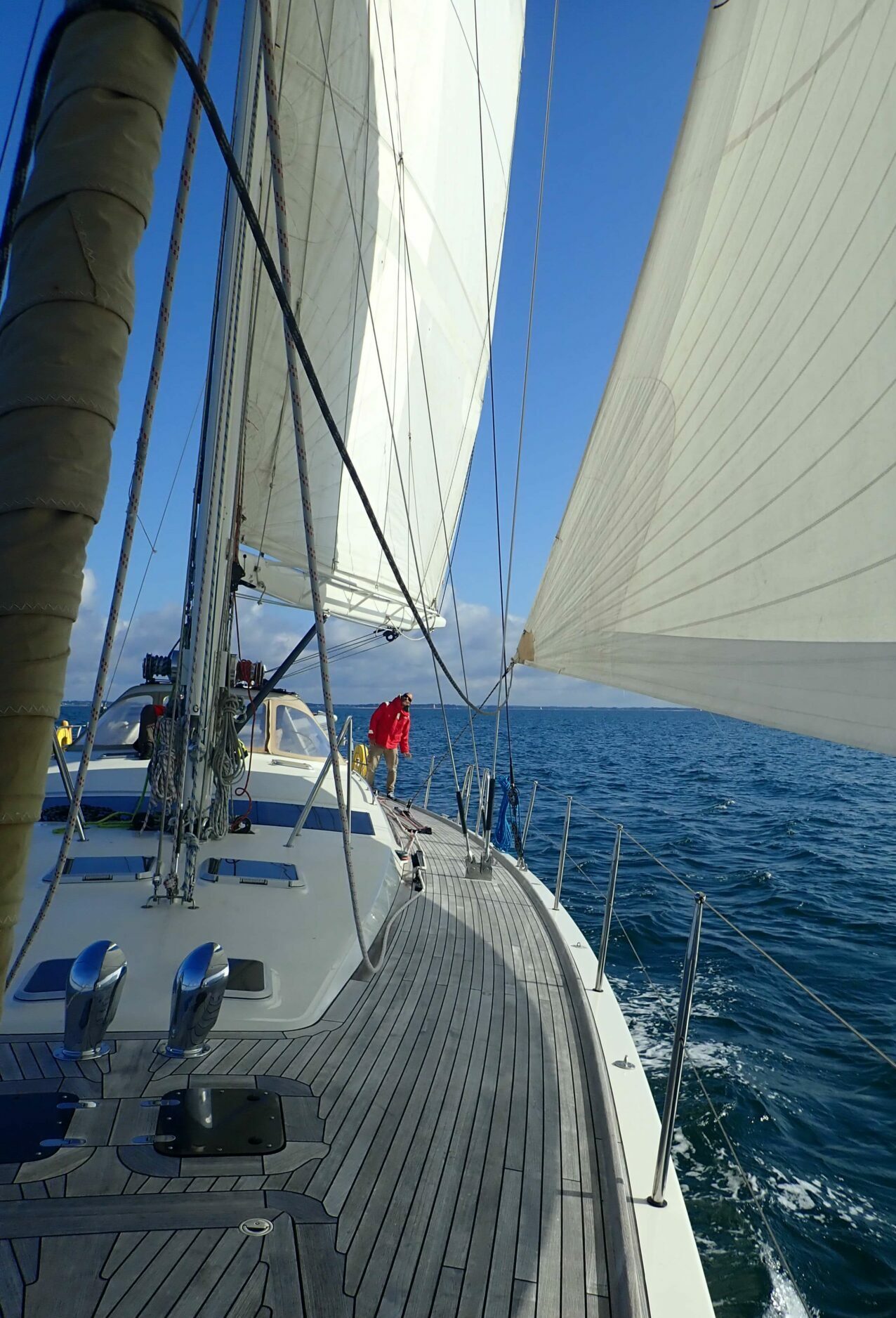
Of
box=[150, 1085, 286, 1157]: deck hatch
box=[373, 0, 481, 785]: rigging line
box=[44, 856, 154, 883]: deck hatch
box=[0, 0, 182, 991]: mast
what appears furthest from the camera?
box=[373, 0, 481, 785]: rigging line

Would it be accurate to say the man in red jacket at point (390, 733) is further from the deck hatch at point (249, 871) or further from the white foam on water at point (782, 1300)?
the white foam on water at point (782, 1300)

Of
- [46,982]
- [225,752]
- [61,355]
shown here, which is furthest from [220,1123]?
[61,355]

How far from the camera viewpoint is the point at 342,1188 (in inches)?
87.6

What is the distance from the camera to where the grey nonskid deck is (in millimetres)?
1847

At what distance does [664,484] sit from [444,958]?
2.60m

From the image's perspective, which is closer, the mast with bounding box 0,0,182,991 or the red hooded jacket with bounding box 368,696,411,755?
the mast with bounding box 0,0,182,991

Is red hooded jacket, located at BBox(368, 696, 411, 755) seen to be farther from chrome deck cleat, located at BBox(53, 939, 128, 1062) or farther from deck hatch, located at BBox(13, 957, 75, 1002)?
chrome deck cleat, located at BBox(53, 939, 128, 1062)

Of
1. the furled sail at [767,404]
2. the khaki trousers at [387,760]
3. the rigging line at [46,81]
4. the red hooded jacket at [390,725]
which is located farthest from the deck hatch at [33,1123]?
the red hooded jacket at [390,725]

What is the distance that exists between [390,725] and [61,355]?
9.33 meters

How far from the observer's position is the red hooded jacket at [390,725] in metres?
10.2

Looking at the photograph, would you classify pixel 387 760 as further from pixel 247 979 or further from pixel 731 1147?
pixel 731 1147

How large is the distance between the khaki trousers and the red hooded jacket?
2.8 inches

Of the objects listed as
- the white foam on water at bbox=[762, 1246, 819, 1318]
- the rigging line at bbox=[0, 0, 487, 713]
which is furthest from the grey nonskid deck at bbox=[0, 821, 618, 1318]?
the rigging line at bbox=[0, 0, 487, 713]

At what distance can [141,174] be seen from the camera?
104 cm
